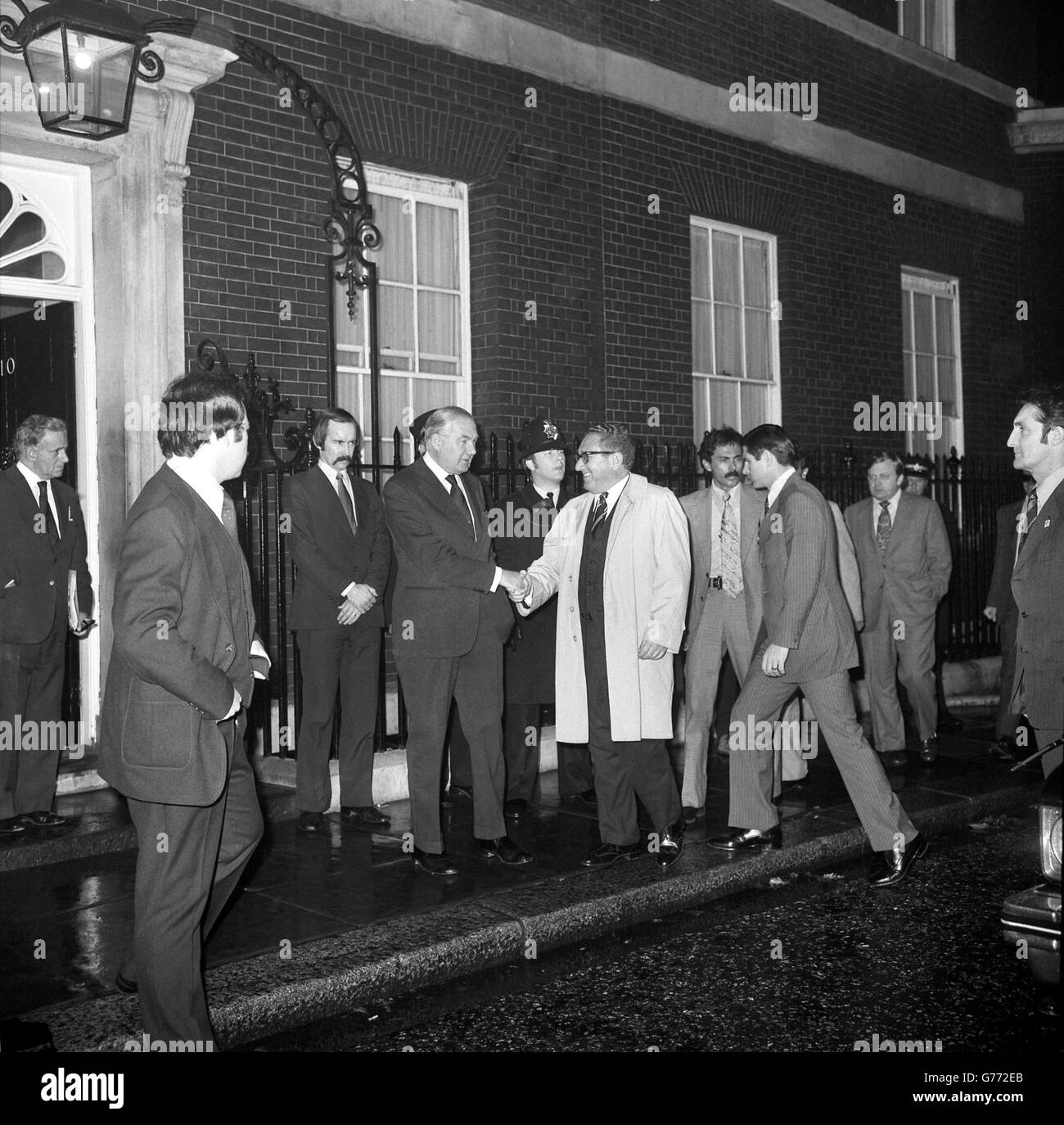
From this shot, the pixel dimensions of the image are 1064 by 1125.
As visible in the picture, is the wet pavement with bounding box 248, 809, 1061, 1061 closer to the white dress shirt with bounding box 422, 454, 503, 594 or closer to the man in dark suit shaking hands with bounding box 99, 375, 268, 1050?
the man in dark suit shaking hands with bounding box 99, 375, 268, 1050

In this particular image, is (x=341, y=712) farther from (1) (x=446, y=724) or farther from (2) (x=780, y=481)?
(2) (x=780, y=481)

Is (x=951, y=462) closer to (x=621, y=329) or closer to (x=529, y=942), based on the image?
(x=621, y=329)

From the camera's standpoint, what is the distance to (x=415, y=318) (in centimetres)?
943

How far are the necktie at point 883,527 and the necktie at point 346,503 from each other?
389 centimetres

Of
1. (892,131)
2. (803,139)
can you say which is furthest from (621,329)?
(892,131)

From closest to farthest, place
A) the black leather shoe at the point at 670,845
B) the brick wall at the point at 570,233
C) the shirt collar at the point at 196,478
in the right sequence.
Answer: the shirt collar at the point at 196,478, the black leather shoe at the point at 670,845, the brick wall at the point at 570,233

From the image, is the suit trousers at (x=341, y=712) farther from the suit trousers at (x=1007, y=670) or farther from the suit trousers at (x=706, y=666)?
the suit trousers at (x=1007, y=670)

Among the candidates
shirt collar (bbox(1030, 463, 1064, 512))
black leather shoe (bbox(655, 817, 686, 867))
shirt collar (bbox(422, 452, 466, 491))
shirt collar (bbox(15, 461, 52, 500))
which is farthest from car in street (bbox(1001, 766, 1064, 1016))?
shirt collar (bbox(15, 461, 52, 500))

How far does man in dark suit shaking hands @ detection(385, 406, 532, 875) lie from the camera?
20.2 feet

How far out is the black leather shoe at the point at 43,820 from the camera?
652cm

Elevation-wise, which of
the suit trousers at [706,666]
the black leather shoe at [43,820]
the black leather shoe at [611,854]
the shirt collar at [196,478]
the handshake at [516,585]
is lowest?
the black leather shoe at [611,854]

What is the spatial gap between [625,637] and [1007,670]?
3872 millimetres

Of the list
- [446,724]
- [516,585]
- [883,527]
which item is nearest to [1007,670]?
[883,527]

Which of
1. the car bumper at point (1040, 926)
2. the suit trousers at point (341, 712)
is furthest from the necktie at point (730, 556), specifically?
the car bumper at point (1040, 926)
